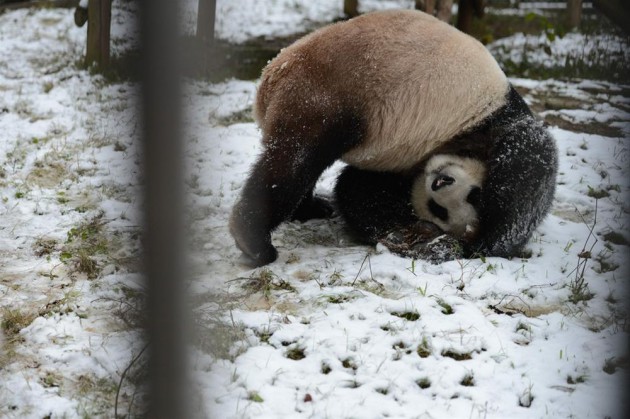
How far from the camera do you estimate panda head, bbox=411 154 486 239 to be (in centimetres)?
446

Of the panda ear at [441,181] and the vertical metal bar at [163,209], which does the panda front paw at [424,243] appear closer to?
the panda ear at [441,181]

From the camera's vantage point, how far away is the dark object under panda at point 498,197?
4.32 m

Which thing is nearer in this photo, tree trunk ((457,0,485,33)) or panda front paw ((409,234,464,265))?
panda front paw ((409,234,464,265))

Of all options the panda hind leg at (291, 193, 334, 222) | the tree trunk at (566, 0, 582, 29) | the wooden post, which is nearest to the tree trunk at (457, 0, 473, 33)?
the tree trunk at (566, 0, 582, 29)

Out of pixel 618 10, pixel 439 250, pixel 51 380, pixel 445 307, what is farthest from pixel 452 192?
pixel 51 380

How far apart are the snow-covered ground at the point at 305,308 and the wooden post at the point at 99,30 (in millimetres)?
2287

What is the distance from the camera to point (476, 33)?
1048 centimetres

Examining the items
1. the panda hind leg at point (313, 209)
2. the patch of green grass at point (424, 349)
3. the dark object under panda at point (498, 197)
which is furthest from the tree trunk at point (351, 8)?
the patch of green grass at point (424, 349)

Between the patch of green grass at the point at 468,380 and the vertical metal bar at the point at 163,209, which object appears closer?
the vertical metal bar at the point at 163,209

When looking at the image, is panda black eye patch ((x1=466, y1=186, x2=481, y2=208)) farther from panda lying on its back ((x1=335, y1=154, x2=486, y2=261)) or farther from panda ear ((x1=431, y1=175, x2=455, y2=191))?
panda ear ((x1=431, y1=175, x2=455, y2=191))

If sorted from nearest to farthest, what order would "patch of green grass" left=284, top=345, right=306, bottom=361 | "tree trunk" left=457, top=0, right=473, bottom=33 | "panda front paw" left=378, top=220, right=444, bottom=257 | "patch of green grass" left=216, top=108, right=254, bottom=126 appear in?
"patch of green grass" left=284, top=345, right=306, bottom=361 → "panda front paw" left=378, top=220, right=444, bottom=257 → "patch of green grass" left=216, top=108, right=254, bottom=126 → "tree trunk" left=457, top=0, right=473, bottom=33

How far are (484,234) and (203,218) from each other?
75.9 inches

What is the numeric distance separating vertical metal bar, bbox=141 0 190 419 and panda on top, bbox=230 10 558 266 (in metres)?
2.69

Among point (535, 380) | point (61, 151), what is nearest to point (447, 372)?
point (535, 380)
